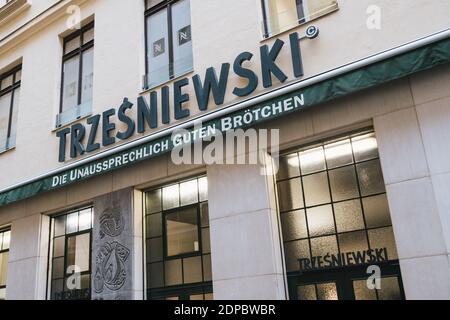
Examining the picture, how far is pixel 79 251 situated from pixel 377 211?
6253 millimetres

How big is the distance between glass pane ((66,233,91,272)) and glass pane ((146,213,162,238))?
5.28 feet

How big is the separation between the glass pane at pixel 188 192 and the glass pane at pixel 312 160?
2107mm

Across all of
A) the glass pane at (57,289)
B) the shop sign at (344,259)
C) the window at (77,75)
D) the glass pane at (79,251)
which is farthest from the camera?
the window at (77,75)

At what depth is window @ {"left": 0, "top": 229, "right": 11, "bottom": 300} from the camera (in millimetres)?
11340

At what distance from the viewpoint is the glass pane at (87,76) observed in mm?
11156

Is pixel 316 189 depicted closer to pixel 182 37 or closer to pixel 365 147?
pixel 365 147

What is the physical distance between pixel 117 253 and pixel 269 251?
3.21m

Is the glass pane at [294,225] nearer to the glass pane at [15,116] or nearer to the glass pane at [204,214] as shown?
the glass pane at [204,214]

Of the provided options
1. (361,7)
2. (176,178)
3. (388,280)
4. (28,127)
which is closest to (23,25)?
(28,127)

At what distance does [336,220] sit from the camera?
730 cm

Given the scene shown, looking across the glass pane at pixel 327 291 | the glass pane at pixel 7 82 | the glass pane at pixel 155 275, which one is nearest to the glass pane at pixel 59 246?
the glass pane at pixel 155 275

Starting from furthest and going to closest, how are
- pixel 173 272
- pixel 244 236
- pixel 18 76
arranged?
pixel 18 76
pixel 173 272
pixel 244 236

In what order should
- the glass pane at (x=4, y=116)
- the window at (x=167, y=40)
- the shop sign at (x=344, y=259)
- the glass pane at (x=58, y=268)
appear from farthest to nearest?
the glass pane at (x=4, y=116)
the glass pane at (x=58, y=268)
the window at (x=167, y=40)
the shop sign at (x=344, y=259)

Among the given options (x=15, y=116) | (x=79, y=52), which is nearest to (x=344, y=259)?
(x=79, y=52)
